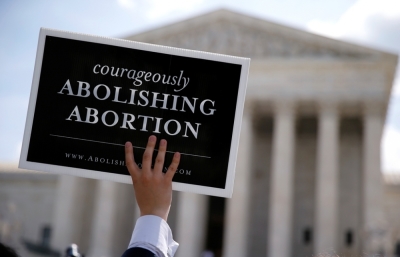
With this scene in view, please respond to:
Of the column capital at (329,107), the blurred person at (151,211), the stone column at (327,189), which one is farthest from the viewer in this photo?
the column capital at (329,107)

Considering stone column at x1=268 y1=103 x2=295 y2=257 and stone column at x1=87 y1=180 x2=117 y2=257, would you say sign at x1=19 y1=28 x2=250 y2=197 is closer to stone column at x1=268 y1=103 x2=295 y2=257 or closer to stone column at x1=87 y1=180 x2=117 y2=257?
stone column at x1=268 y1=103 x2=295 y2=257

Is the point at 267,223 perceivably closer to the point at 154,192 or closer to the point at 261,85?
the point at 261,85

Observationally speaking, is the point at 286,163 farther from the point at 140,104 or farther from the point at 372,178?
the point at 140,104

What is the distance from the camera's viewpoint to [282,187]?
50469mm

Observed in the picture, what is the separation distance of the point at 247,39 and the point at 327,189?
15.3 m

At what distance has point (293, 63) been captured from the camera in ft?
171

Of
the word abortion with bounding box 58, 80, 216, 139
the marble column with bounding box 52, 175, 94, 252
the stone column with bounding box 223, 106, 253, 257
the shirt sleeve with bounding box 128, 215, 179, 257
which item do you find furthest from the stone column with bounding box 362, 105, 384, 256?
the shirt sleeve with bounding box 128, 215, 179, 257

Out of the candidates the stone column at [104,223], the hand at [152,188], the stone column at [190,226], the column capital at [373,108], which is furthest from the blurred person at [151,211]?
the stone column at [104,223]

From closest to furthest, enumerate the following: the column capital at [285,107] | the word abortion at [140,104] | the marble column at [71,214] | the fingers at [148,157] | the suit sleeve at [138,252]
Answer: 1. the suit sleeve at [138,252]
2. the fingers at [148,157]
3. the word abortion at [140,104]
4. the column capital at [285,107]
5. the marble column at [71,214]

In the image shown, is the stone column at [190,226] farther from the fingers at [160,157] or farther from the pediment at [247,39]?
the fingers at [160,157]

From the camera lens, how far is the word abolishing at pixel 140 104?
15.1 feet

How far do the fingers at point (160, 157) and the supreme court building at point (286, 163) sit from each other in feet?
144

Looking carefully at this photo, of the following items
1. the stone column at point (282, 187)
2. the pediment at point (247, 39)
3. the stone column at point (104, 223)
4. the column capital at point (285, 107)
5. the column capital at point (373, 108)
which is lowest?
the stone column at point (104, 223)

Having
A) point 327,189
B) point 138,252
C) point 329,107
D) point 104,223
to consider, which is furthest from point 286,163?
point 138,252
